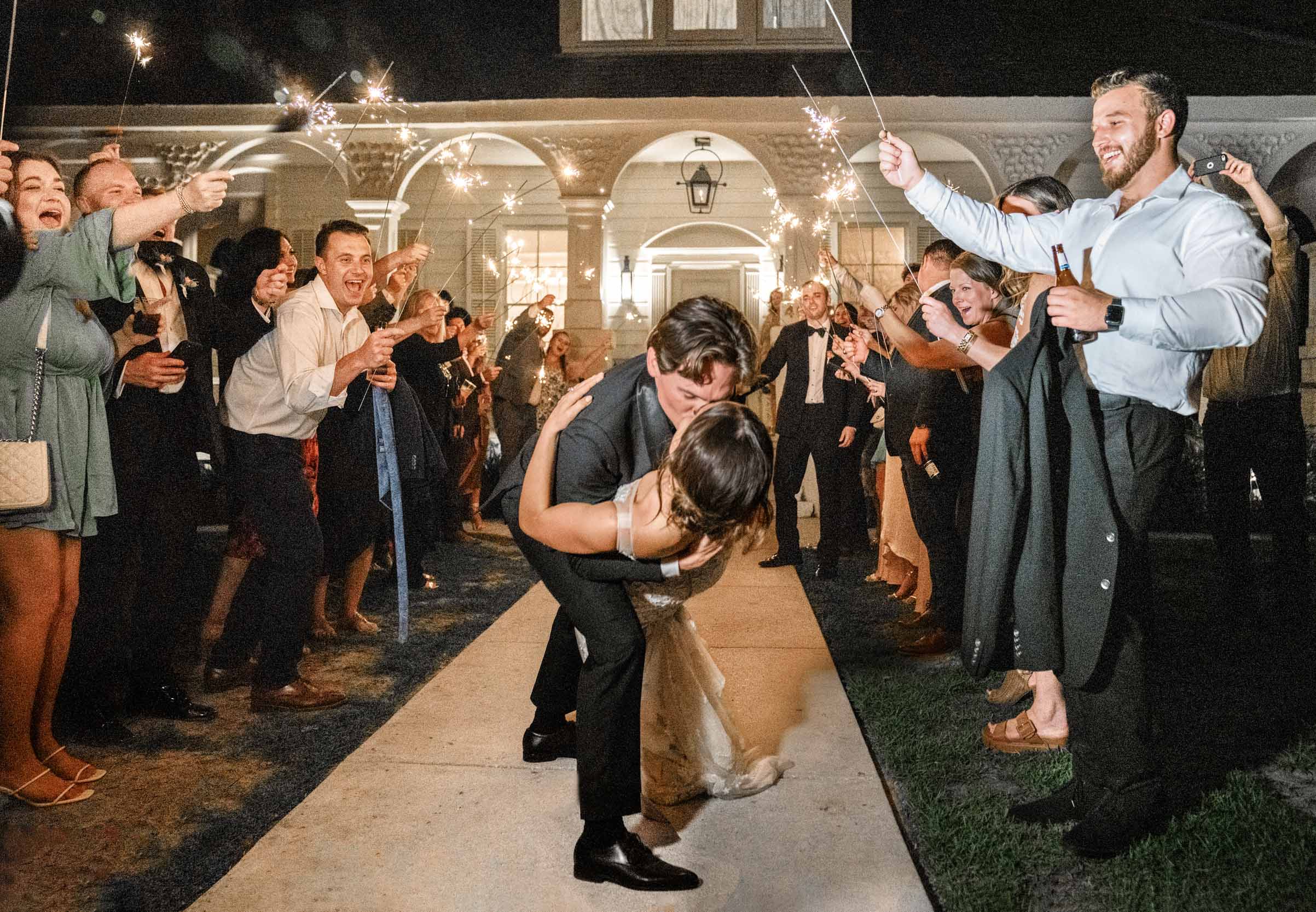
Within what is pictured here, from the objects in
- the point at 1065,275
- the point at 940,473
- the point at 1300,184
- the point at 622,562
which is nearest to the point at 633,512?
the point at 622,562

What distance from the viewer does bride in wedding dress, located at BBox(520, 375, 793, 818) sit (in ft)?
7.48

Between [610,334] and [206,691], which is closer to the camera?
[206,691]

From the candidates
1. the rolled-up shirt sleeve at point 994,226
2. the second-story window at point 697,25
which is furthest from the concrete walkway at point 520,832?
Result: the second-story window at point 697,25

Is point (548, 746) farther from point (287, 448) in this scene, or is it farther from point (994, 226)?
point (994, 226)

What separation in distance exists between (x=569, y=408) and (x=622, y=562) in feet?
1.48

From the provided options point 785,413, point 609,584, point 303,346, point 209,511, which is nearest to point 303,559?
point 303,346

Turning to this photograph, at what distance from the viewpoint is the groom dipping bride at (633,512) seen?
231cm

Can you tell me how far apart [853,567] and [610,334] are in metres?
4.97

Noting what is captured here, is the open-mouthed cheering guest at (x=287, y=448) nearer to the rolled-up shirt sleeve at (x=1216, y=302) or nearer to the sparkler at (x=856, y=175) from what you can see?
the sparkler at (x=856, y=175)

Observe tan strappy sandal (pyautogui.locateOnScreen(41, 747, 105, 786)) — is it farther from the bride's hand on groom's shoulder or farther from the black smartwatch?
the black smartwatch

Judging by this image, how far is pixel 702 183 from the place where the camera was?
1244cm

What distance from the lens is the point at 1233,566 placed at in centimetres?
539

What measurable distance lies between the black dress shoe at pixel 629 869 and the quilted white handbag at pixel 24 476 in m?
1.91

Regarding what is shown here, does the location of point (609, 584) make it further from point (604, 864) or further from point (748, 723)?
point (748, 723)
